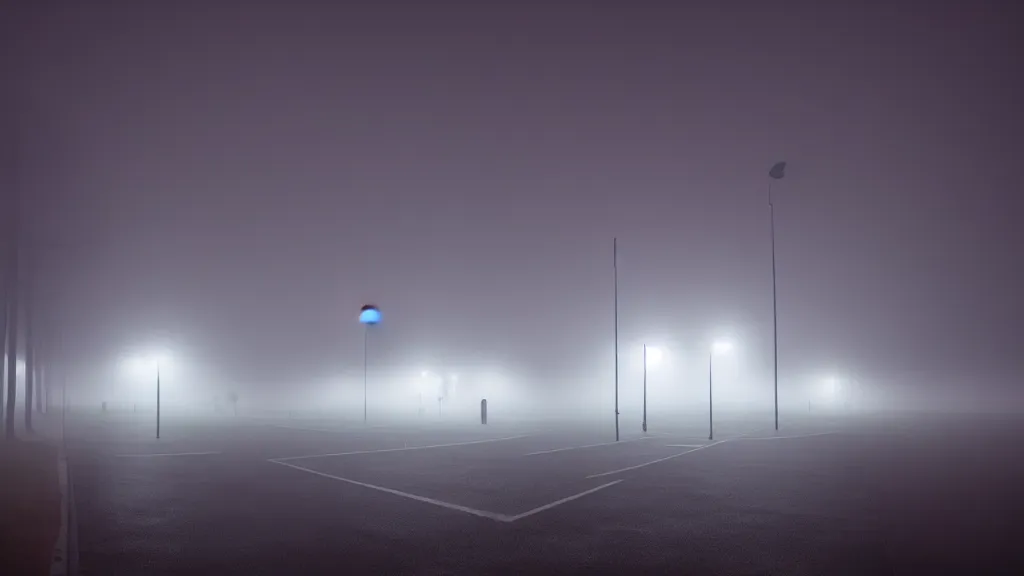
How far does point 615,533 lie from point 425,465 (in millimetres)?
10973

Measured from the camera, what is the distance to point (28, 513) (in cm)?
1385

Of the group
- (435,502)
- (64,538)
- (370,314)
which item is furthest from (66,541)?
(370,314)

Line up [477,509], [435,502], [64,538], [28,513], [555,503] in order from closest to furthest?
[64,538] < [477,509] < [28,513] < [555,503] < [435,502]

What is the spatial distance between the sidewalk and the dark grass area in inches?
23.3

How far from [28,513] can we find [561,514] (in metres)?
10.8

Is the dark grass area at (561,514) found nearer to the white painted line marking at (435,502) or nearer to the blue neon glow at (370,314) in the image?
the white painted line marking at (435,502)

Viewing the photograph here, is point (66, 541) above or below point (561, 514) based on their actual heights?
above

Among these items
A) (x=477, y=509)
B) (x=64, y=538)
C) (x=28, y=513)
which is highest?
(x=64, y=538)

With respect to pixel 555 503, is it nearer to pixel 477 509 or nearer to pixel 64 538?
pixel 477 509

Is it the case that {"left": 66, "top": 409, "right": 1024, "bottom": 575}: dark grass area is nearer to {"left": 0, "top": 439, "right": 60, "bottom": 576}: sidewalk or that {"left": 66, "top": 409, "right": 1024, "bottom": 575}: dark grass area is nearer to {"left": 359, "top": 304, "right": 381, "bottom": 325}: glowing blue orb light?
{"left": 0, "top": 439, "right": 60, "bottom": 576}: sidewalk

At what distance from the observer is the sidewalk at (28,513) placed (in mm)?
9867

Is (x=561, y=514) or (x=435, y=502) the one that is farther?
(x=435, y=502)

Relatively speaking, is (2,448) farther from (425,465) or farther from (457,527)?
(457,527)

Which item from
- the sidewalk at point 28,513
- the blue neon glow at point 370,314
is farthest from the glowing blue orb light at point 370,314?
the sidewalk at point 28,513
